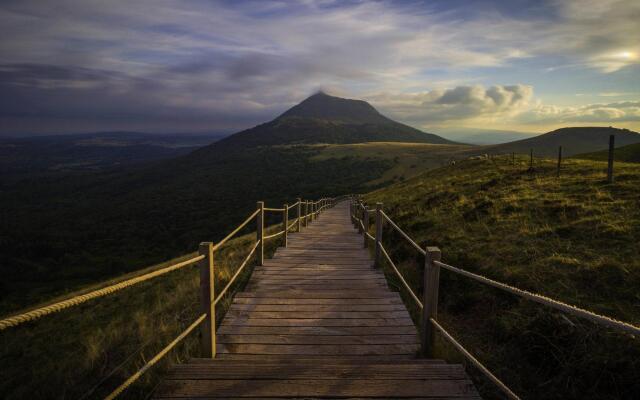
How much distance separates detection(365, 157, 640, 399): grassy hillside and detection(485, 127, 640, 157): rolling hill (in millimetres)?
67285

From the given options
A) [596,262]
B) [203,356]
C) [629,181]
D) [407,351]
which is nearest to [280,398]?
[203,356]

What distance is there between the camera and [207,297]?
12.8 feet

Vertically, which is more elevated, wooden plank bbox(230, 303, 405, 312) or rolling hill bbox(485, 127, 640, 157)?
rolling hill bbox(485, 127, 640, 157)

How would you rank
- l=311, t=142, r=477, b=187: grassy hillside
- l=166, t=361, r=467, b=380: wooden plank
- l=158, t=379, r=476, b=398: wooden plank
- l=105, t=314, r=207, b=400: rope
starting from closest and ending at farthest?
l=105, t=314, r=207, b=400: rope, l=158, t=379, r=476, b=398: wooden plank, l=166, t=361, r=467, b=380: wooden plank, l=311, t=142, r=477, b=187: grassy hillside

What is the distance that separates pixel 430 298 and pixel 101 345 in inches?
224

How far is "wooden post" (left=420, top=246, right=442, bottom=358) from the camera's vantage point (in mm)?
3766

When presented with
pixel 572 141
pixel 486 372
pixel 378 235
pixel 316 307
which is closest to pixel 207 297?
pixel 316 307

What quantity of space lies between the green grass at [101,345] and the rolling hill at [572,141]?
7261 centimetres

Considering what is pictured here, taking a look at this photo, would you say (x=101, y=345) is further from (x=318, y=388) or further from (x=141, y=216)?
(x=141, y=216)

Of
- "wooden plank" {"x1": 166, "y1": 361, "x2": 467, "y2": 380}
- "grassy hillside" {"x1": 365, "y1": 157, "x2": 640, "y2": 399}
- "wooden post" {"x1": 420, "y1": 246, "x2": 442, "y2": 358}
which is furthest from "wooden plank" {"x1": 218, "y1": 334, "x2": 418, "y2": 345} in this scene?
"wooden plank" {"x1": 166, "y1": 361, "x2": 467, "y2": 380}

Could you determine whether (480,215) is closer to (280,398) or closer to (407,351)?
(407,351)

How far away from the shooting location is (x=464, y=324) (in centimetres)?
544

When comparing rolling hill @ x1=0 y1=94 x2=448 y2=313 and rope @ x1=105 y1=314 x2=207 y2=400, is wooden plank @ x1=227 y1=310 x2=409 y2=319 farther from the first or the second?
rolling hill @ x1=0 y1=94 x2=448 y2=313

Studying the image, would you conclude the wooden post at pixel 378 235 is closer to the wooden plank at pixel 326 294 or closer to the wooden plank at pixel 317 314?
the wooden plank at pixel 326 294
